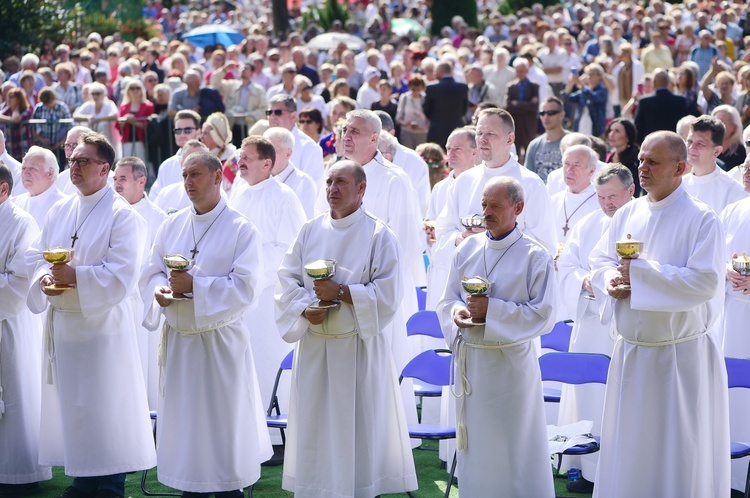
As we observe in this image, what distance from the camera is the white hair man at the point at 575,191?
994cm

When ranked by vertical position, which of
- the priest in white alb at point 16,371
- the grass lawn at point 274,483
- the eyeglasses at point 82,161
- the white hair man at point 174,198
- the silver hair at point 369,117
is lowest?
the grass lawn at point 274,483

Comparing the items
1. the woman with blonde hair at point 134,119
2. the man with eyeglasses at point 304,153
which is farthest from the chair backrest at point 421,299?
the woman with blonde hair at point 134,119

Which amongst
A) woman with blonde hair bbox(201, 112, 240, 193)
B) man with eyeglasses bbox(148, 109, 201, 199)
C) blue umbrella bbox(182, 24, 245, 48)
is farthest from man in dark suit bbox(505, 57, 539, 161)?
blue umbrella bbox(182, 24, 245, 48)

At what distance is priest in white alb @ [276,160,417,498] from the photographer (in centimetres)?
737

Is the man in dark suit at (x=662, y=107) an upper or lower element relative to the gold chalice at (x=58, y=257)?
upper

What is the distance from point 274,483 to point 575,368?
87.6 inches

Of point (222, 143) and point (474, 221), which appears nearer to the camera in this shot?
point (474, 221)

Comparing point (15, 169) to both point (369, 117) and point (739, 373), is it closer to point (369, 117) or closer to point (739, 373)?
point (369, 117)

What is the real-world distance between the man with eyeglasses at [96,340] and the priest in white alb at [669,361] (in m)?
3.09

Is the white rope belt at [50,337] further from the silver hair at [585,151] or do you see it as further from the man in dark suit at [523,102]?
the man in dark suit at [523,102]

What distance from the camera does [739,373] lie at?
759cm

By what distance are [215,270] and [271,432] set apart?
225 cm

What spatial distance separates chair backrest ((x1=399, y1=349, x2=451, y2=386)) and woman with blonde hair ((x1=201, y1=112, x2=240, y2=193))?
3.86 metres

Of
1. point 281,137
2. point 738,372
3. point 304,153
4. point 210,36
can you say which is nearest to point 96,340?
point 281,137
